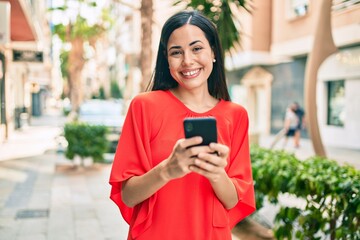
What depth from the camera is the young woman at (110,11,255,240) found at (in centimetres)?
147

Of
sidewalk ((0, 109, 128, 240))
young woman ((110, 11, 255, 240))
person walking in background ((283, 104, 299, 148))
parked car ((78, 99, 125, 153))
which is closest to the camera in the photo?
young woman ((110, 11, 255, 240))

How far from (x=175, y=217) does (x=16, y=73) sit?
22400 millimetres

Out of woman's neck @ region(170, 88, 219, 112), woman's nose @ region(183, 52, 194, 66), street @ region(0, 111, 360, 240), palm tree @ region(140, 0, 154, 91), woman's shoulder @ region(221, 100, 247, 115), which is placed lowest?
street @ region(0, 111, 360, 240)

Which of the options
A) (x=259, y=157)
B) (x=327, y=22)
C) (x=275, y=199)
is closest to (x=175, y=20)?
(x=275, y=199)

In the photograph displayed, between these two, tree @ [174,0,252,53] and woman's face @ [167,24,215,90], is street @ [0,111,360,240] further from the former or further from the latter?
woman's face @ [167,24,215,90]

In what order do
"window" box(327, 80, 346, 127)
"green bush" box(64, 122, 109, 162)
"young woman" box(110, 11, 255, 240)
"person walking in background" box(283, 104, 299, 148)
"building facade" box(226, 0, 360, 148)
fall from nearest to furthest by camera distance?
1. "young woman" box(110, 11, 255, 240)
2. "green bush" box(64, 122, 109, 162)
3. "person walking in background" box(283, 104, 299, 148)
4. "building facade" box(226, 0, 360, 148)
5. "window" box(327, 80, 346, 127)

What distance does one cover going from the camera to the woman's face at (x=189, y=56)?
5.03ft

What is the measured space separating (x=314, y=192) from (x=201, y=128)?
2699mm

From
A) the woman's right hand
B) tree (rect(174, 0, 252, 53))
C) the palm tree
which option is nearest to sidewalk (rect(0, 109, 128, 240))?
the palm tree

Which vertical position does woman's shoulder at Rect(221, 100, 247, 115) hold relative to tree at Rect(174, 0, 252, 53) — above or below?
below

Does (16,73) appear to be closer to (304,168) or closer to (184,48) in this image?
(304,168)

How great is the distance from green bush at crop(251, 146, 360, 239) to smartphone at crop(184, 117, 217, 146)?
7.45 ft

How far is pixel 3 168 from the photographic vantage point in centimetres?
992

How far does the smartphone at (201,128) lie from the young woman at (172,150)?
22 centimetres
